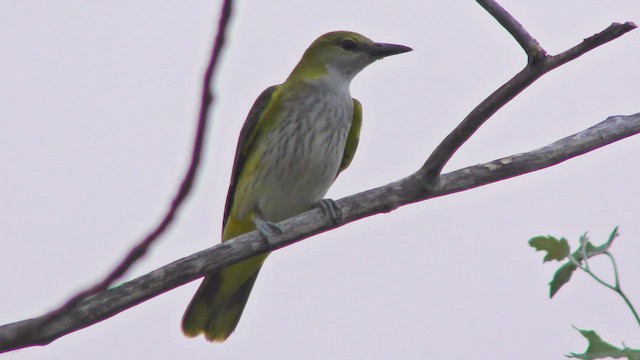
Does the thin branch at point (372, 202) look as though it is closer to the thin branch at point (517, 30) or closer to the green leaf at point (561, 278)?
the thin branch at point (517, 30)

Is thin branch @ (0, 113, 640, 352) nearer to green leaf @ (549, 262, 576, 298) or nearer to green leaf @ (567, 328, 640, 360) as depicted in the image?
green leaf @ (549, 262, 576, 298)

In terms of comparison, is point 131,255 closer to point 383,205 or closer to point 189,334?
point 383,205

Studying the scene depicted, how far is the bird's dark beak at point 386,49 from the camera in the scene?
236 inches

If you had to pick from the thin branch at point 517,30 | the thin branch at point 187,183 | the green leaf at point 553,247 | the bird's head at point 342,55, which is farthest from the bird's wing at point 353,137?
the thin branch at point 187,183

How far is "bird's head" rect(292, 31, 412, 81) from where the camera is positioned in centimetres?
616

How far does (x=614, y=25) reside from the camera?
3484 millimetres

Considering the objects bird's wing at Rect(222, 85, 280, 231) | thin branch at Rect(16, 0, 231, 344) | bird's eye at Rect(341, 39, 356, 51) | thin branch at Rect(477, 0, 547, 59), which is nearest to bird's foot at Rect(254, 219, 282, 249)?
bird's wing at Rect(222, 85, 280, 231)

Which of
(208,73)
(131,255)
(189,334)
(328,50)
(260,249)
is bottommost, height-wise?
(131,255)

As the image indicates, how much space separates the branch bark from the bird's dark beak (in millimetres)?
1827

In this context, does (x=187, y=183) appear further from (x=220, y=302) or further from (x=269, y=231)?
(x=220, y=302)

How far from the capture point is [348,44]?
6262 mm

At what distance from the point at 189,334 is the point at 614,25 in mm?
3729

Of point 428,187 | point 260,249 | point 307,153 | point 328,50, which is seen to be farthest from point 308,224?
point 328,50

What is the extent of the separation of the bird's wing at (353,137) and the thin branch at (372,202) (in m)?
1.82
